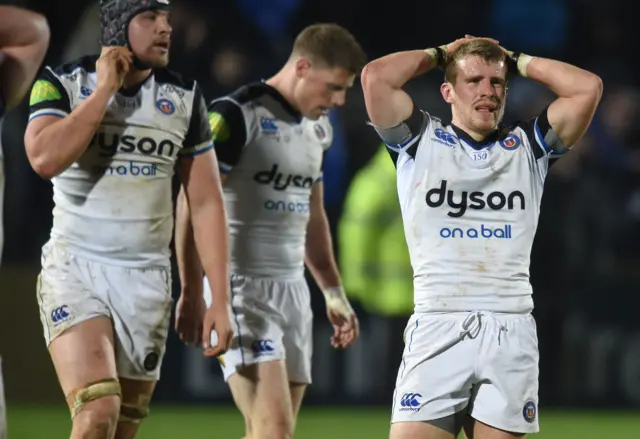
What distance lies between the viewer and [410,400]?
5.18 m

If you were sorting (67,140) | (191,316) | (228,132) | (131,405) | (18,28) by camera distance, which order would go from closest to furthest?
1. (18,28)
2. (67,140)
3. (131,405)
4. (191,316)
5. (228,132)

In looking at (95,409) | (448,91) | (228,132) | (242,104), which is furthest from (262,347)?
(448,91)

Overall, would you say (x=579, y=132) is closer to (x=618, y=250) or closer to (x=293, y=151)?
(x=293, y=151)

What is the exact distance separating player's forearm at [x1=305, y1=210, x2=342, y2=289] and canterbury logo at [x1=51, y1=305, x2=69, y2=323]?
1986 millimetres

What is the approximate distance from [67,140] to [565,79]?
6.77ft

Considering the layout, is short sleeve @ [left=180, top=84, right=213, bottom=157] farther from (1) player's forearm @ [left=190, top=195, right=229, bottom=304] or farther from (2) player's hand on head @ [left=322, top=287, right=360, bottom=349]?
(2) player's hand on head @ [left=322, top=287, right=360, bottom=349]

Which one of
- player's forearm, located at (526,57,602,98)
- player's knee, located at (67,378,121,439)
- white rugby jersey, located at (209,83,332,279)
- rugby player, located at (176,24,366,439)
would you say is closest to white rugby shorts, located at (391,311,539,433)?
player's forearm, located at (526,57,602,98)

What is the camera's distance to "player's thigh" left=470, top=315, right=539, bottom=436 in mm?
5129

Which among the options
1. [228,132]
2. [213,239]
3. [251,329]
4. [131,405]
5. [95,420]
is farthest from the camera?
[228,132]

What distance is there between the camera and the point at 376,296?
36.0 feet

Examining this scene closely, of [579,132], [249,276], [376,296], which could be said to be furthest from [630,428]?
[579,132]

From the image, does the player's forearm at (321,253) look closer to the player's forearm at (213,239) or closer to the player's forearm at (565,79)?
the player's forearm at (213,239)

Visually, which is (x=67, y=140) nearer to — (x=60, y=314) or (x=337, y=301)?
(x=60, y=314)

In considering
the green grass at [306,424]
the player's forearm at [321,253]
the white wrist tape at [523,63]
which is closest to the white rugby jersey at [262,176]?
the player's forearm at [321,253]
